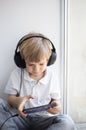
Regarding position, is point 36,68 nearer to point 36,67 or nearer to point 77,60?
point 36,67

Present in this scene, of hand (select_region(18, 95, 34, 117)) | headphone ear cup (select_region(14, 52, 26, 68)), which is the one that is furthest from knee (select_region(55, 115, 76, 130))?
headphone ear cup (select_region(14, 52, 26, 68))

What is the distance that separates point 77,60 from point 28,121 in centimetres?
38

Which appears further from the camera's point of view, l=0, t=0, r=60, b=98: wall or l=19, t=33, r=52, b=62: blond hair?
l=0, t=0, r=60, b=98: wall

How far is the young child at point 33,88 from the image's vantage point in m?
1.06

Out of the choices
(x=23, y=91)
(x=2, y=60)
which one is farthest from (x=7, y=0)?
(x=23, y=91)

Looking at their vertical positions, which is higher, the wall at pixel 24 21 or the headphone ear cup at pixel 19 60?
the wall at pixel 24 21

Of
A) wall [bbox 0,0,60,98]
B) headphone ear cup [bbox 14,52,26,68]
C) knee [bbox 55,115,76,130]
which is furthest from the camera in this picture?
wall [bbox 0,0,60,98]

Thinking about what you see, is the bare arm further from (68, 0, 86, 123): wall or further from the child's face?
(68, 0, 86, 123): wall

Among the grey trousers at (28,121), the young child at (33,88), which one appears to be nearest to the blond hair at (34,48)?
the young child at (33,88)

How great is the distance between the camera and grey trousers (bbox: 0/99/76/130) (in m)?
1.02

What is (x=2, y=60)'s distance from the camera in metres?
1.25

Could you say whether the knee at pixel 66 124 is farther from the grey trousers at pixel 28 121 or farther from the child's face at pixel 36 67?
the child's face at pixel 36 67

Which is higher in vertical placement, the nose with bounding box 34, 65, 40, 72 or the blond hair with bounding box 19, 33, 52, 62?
the blond hair with bounding box 19, 33, 52, 62

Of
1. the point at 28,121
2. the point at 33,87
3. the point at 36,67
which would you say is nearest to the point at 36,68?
the point at 36,67
